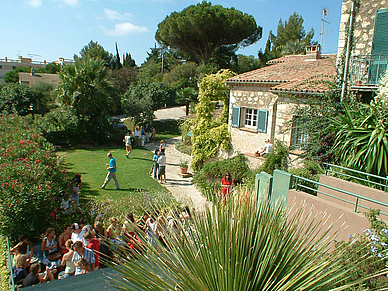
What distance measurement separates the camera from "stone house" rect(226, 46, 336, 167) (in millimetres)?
12109

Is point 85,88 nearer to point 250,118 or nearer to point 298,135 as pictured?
point 250,118

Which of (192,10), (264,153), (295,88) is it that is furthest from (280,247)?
(192,10)

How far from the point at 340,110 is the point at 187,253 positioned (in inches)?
380

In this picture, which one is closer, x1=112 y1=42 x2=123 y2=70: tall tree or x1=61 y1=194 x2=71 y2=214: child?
x1=61 y1=194 x2=71 y2=214: child

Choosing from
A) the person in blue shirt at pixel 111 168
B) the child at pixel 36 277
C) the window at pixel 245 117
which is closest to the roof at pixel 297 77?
the window at pixel 245 117

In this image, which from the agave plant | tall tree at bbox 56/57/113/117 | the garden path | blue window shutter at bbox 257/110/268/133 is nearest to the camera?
the agave plant

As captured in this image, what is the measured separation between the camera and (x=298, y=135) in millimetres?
12273

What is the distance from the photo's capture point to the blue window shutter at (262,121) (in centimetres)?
1377

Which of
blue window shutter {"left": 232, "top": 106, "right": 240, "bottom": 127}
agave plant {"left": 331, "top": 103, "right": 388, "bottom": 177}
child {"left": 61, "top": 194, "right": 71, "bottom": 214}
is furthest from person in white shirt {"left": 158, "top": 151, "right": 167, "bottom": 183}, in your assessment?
agave plant {"left": 331, "top": 103, "right": 388, "bottom": 177}

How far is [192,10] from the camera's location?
35.1 meters

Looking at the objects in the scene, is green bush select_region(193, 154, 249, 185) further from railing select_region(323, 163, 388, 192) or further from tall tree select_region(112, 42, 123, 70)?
tall tree select_region(112, 42, 123, 70)

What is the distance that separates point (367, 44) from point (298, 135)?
392 centimetres

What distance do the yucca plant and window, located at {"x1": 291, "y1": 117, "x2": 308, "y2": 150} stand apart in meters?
9.40

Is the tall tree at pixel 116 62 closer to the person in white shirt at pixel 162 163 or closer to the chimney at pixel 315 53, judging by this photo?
→ the chimney at pixel 315 53
